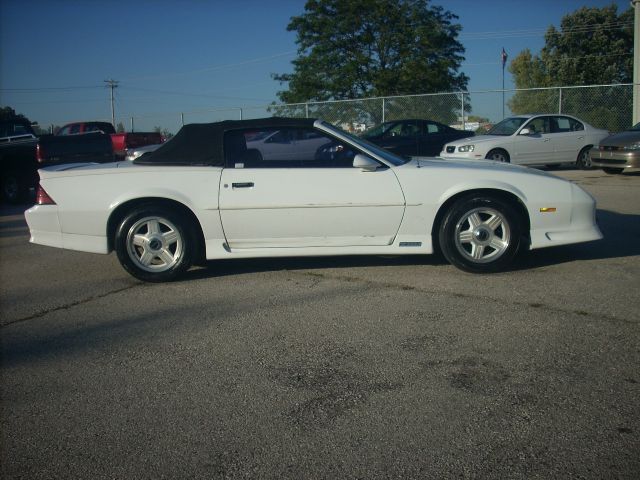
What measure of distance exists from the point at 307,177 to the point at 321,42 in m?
33.2

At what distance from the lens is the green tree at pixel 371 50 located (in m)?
35.2

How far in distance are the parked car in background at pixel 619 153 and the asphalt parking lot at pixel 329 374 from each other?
838cm

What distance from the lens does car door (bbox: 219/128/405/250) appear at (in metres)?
5.14

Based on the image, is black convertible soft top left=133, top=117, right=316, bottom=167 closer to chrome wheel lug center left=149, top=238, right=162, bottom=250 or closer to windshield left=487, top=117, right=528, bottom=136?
chrome wheel lug center left=149, top=238, right=162, bottom=250

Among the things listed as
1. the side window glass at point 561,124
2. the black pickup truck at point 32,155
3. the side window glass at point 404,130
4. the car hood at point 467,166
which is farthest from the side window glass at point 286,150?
the side window glass at point 404,130

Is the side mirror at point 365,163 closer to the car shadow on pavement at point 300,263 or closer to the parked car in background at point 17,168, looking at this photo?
the car shadow on pavement at point 300,263

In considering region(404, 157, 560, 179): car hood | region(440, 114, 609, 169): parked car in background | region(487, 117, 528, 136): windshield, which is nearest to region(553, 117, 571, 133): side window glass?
region(440, 114, 609, 169): parked car in background

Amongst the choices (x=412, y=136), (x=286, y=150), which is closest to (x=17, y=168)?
(x=286, y=150)

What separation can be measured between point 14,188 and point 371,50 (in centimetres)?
2801

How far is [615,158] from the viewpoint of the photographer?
42.8 ft

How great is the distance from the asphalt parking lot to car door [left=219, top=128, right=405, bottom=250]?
0.39m

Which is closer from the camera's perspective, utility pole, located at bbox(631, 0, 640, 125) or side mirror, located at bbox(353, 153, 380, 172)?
side mirror, located at bbox(353, 153, 380, 172)

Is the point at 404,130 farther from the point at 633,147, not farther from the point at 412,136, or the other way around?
the point at 633,147

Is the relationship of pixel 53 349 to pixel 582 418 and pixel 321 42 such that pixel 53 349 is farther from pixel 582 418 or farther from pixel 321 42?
pixel 321 42
